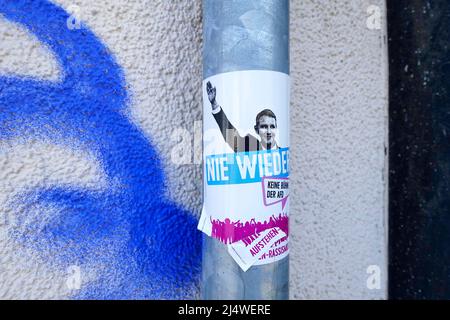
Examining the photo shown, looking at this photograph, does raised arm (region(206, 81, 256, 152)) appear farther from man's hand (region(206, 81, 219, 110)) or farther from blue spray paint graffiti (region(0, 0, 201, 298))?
blue spray paint graffiti (region(0, 0, 201, 298))

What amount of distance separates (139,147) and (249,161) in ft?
1.20

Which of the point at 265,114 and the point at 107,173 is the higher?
the point at 265,114

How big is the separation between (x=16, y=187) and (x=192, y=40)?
62 cm

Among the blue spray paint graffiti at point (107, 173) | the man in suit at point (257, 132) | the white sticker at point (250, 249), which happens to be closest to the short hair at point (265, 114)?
the man in suit at point (257, 132)

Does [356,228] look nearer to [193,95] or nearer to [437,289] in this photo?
[437,289]

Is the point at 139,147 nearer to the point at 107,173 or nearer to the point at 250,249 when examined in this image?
the point at 107,173

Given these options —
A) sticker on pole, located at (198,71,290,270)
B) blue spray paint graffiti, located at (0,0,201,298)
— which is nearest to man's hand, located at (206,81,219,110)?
sticker on pole, located at (198,71,290,270)

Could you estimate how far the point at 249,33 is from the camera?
0.92 m

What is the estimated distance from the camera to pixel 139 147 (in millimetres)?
1139

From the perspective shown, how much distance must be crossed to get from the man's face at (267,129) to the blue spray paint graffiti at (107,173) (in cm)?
36

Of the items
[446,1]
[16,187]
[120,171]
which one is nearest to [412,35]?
[446,1]

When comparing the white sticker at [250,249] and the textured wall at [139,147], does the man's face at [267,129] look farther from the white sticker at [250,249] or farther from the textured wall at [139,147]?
the textured wall at [139,147]

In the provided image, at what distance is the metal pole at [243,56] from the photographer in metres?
0.92

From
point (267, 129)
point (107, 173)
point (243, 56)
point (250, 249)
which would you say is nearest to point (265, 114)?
point (267, 129)
